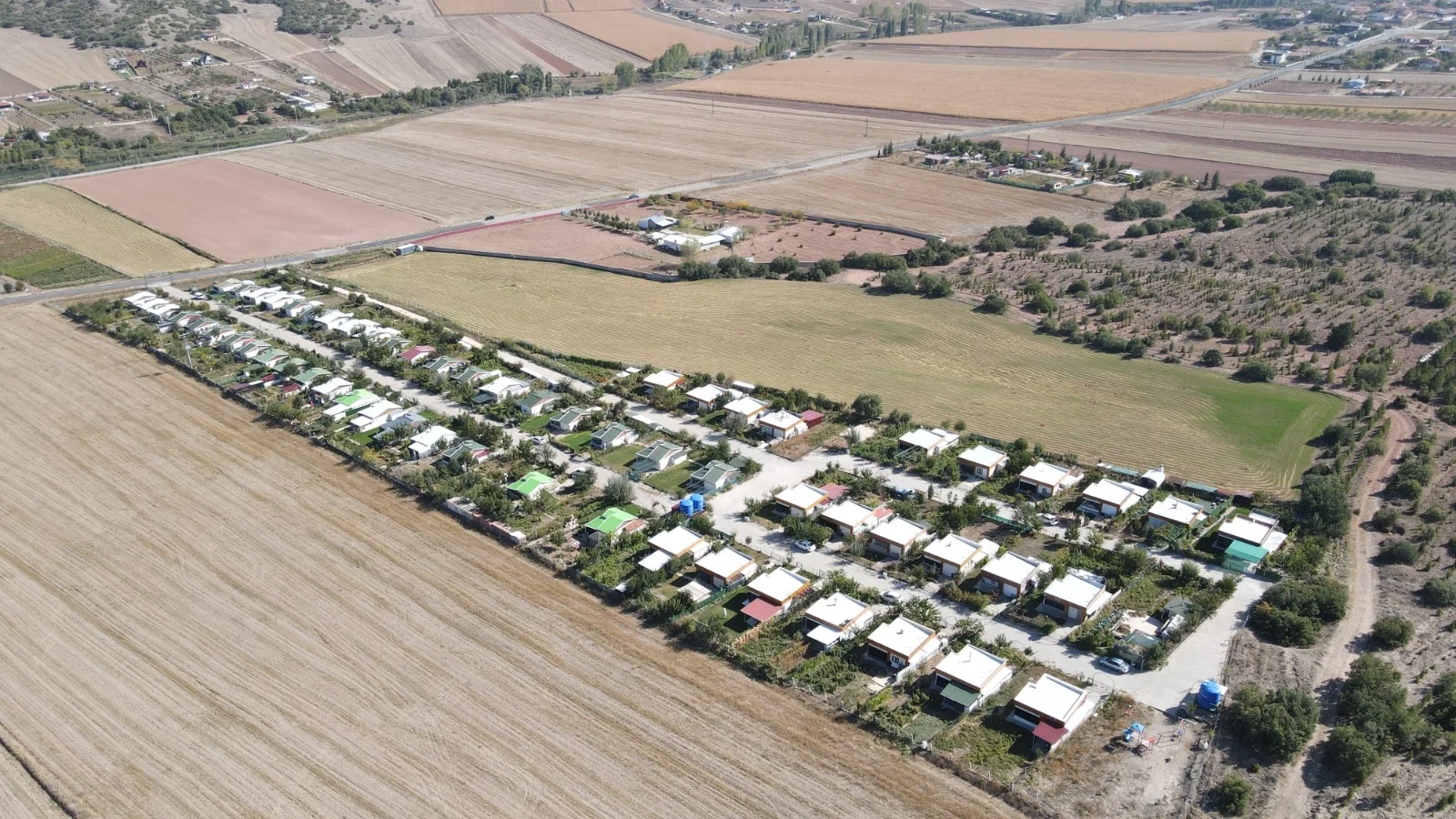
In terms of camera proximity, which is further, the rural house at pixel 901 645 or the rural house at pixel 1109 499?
the rural house at pixel 1109 499

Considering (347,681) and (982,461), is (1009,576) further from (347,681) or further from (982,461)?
(347,681)

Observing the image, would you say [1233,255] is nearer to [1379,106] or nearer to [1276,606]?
[1276,606]

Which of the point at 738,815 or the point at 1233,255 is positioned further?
the point at 1233,255

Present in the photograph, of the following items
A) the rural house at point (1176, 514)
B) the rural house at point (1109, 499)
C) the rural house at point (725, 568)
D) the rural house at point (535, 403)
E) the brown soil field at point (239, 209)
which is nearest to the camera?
the rural house at point (725, 568)

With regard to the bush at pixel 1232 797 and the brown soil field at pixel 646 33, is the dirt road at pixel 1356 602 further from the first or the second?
the brown soil field at pixel 646 33

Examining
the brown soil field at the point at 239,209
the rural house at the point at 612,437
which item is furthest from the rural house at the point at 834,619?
the brown soil field at the point at 239,209

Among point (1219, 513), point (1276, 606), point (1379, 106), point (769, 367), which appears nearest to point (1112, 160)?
point (1379, 106)

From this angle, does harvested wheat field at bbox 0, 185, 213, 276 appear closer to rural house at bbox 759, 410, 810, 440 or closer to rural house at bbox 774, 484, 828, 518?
rural house at bbox 759, 410, 810, 440
